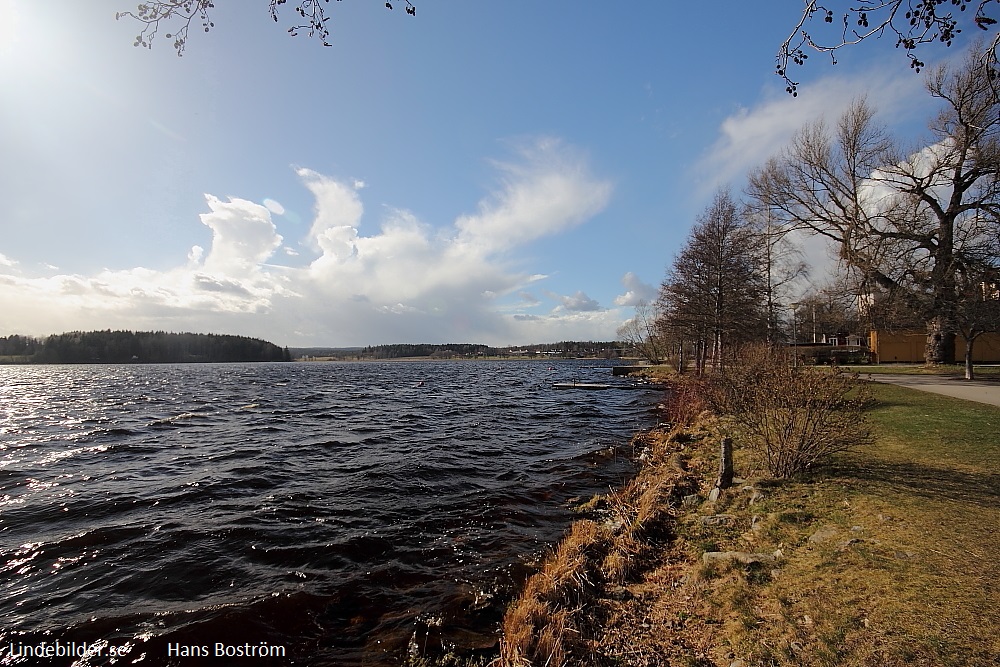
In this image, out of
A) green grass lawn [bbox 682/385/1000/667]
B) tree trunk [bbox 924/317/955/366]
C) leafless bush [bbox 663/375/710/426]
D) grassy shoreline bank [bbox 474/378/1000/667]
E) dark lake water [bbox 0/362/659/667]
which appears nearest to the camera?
green grass lawn [bbox 682/385/1000/667]

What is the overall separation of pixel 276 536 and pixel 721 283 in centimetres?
2751

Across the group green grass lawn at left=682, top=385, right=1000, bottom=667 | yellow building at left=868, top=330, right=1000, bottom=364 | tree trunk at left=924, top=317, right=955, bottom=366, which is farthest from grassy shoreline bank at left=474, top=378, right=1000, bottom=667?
yellow building at left=868, top=330, right=1000, bottom=364

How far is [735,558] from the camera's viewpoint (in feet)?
17.3

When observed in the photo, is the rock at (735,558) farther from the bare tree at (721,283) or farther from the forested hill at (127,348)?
the forested hill at (127,348)

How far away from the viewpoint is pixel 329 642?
16.5 feet

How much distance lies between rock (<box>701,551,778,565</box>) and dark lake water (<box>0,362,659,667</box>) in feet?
8.21

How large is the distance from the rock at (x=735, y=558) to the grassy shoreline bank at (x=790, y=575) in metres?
0.03

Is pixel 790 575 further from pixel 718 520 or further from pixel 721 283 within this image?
pixel 721 283

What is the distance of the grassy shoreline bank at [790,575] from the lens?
359cm

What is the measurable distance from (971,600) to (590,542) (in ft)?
12.9

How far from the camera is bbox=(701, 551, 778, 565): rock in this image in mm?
5102

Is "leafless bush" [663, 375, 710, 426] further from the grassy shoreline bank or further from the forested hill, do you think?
the forested hill

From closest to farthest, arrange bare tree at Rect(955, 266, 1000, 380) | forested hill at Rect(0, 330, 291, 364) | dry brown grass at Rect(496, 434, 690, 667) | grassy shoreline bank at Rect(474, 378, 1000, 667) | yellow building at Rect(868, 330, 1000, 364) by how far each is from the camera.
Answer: grassy shoreline bank at Rect(474, 378, 1000, 667)
dry brown grass at Rect(496, 434, 690, 667)
bare tree at Rect(955, 266, 1000, 380)
yellow building at Rect(868, 330, 1000, 364)
forested hill at Rect(0, 330, 291, 364)

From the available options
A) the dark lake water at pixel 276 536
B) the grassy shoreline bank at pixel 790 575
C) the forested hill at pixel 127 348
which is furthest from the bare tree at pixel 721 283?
the forested hill at pixel 127 348
